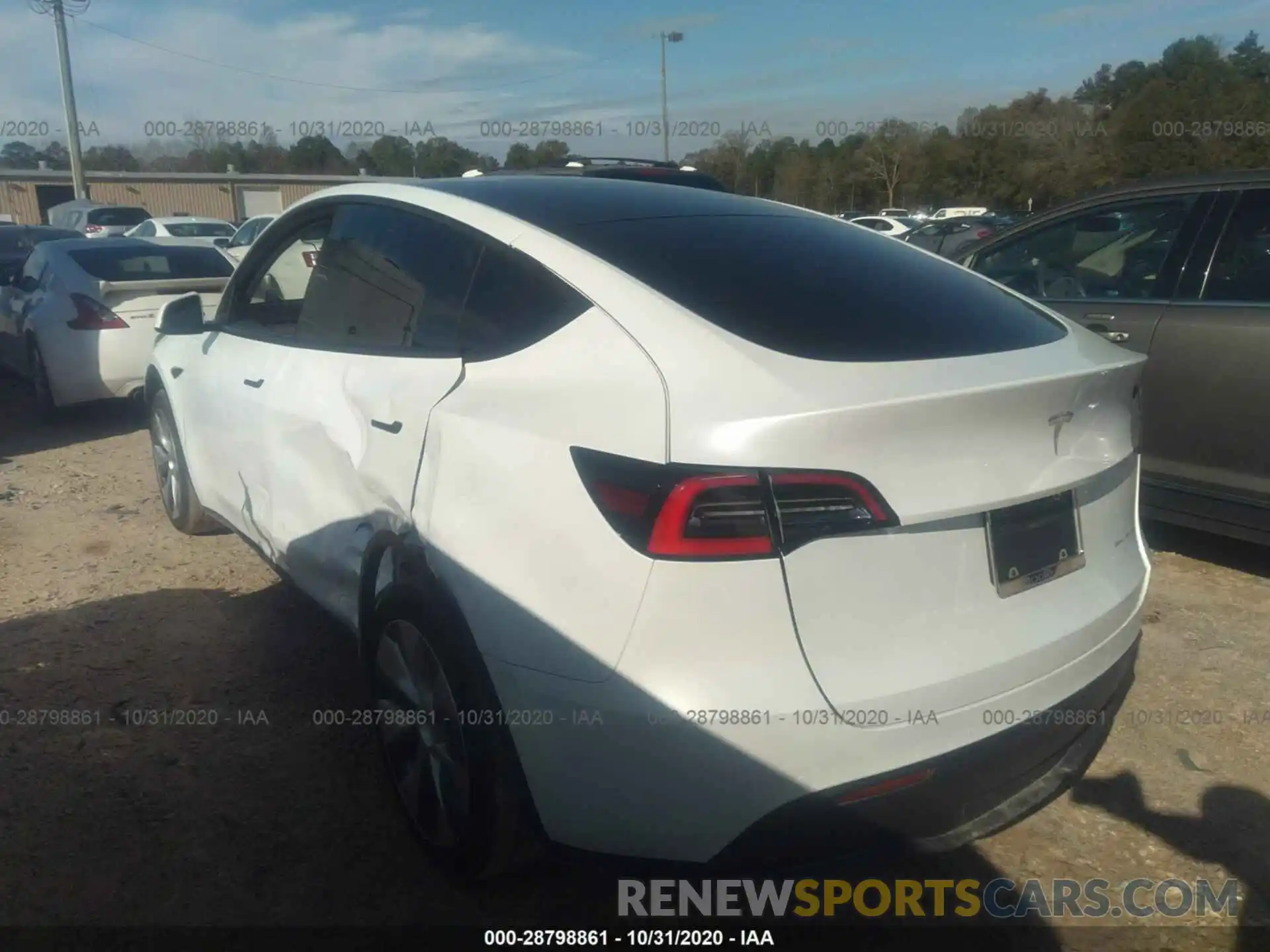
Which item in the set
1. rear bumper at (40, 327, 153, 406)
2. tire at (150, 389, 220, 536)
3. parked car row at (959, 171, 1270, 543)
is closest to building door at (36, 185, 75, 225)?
rear bumper at (40, 327, 153, 406)

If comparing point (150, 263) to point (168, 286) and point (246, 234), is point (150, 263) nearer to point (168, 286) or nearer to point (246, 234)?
point (168, 286)

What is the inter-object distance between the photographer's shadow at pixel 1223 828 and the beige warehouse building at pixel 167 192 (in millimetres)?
46747

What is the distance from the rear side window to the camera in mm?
2350

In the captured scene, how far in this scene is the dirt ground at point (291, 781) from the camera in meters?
2.55

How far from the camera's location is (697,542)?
1882 mm

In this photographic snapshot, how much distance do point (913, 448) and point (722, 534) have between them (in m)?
0.42

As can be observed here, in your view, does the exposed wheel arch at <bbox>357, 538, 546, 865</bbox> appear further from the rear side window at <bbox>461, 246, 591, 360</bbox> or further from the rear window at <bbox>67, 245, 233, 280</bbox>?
the rear window at <bbox>67, 245, 233, 280</bbox>

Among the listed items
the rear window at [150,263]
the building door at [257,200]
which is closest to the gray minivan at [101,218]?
the building door at [257,200]

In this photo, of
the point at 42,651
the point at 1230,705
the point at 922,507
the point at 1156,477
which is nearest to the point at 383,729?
the point at 922,507

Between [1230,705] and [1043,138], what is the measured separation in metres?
35.6

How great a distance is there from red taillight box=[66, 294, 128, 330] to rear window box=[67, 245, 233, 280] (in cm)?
30

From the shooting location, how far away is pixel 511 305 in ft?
8.16

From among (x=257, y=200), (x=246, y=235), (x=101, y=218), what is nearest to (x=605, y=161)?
(x=246, y=235)

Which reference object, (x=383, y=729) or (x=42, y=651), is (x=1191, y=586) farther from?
(x=42, y=651)
